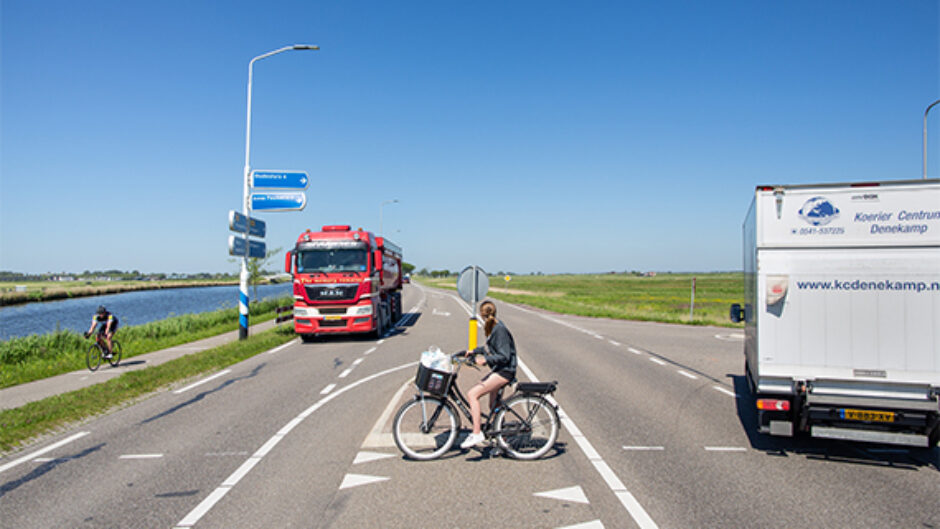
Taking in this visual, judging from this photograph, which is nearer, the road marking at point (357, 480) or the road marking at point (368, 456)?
the road marking at point (357, 480)

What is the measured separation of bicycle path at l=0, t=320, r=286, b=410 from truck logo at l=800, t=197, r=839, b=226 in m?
11.5

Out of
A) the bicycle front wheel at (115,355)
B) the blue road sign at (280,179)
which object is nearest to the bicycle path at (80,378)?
the bicycle front wheel at (115,355)

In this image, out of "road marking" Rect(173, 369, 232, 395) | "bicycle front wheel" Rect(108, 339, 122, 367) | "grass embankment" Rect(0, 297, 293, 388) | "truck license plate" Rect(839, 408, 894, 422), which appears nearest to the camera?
"truck license plate" Rect(839, 408, 894, 422)

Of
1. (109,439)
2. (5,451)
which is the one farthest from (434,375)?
(5,451)

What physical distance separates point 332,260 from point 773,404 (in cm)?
1457

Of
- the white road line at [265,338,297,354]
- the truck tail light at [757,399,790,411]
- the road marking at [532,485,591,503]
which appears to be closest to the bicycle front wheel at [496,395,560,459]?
the road marking at [532,485,591,503]

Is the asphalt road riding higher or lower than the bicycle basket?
lower

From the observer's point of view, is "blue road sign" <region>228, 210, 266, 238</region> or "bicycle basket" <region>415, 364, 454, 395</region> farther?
"blue road sign" <region>228, 210, 266, 238</region>

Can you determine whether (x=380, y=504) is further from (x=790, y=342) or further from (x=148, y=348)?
(x=148, y=348)

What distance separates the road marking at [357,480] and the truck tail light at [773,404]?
3981 millimetres

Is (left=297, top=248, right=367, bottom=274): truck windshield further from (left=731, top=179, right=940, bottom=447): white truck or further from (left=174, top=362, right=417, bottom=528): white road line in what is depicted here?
(left=731, top=179, right=940, bottom=447): white truck

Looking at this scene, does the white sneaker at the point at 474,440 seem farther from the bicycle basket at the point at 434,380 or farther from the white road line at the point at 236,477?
the white road line at the point at 236,477

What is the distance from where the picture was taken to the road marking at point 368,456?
604 cm

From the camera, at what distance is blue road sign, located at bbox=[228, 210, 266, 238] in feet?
56.9
